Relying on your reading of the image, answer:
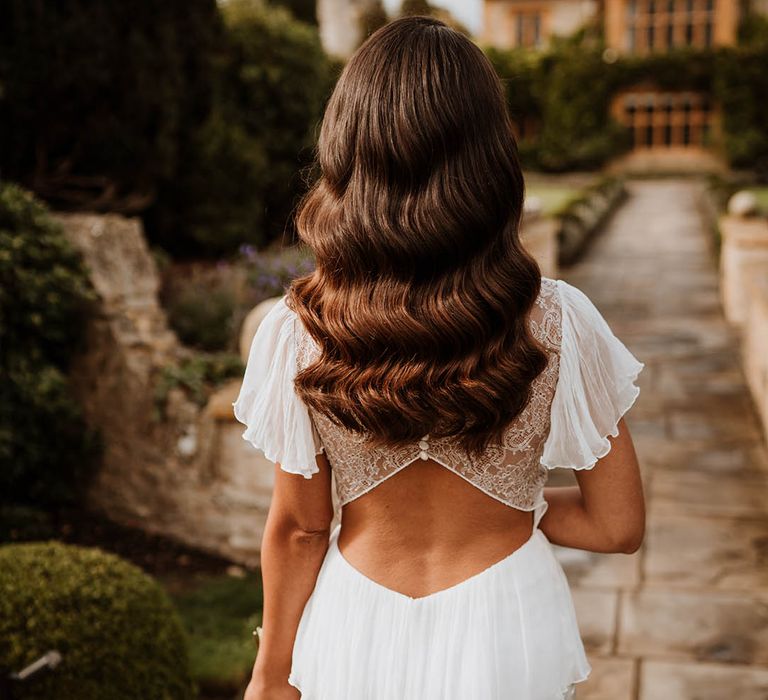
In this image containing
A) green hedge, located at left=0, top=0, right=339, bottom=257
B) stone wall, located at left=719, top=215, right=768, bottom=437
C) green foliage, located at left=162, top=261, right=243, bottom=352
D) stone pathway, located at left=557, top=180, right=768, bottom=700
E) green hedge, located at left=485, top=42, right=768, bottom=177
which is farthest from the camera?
green hedge, located at left=485, top=42, right=768, bottom=177

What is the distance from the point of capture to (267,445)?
4.70 feet

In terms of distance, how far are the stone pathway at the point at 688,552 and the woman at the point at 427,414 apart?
6.10ft

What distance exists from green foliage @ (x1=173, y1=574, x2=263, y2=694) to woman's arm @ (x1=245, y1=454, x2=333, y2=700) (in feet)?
5.87

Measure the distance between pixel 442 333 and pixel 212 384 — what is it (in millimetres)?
3798

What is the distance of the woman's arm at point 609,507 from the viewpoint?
4.71ft

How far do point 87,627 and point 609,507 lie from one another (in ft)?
5.37

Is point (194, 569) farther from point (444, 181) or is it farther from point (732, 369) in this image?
point (732, 369)

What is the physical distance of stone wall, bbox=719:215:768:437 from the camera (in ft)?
18.7

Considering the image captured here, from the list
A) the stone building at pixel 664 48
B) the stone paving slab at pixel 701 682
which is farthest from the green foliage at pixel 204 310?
the stone building at pixel 664 48

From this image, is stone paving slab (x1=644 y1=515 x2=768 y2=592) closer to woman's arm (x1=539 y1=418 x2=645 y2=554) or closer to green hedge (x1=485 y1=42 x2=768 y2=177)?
woman's arm (x1=539 y1=418 x2=645 y2=554)

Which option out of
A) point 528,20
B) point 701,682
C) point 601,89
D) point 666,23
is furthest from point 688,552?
point 528,20

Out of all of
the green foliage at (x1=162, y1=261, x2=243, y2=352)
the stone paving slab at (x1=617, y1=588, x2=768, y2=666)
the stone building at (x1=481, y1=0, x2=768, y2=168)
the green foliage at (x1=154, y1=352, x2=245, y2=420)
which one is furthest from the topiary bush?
the stone building at (x1=481, y1=0, x2=768, y2=168)

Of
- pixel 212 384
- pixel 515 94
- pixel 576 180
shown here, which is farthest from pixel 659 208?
pixel 212 384

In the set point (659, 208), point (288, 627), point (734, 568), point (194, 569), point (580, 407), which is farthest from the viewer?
point (659, 208)
